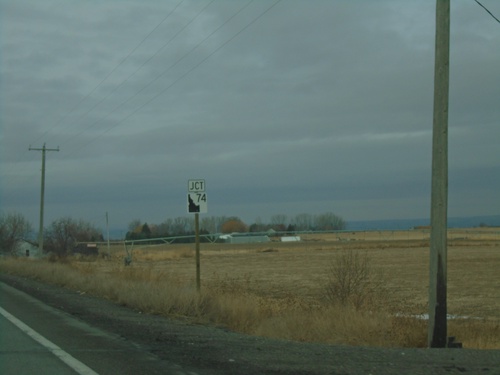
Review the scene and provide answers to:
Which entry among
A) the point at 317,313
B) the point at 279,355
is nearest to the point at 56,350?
the point at 279,355

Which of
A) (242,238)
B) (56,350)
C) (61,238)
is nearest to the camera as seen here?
(56,350)

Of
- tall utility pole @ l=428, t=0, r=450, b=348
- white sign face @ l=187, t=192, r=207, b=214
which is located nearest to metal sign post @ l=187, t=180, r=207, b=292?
white sign face @ l=187, t=192, r=207, b=214

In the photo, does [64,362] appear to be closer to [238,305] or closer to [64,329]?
[64,329]

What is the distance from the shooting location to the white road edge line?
34.3 feet

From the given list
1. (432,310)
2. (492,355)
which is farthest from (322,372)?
(432,310)

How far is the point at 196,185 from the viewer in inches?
818

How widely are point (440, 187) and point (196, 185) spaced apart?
9409 millimetres

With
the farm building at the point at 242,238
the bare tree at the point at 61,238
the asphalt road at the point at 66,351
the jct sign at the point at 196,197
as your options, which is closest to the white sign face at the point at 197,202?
the jct sign at the point at 196,197

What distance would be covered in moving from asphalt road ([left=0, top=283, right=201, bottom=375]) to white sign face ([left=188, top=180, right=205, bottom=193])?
5.21 m

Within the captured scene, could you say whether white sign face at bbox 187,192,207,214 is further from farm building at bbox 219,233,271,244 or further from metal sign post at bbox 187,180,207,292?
farm building at bbox 219,233,271,244

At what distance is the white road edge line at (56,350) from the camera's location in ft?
34.3

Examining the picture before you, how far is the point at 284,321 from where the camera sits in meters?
15.7

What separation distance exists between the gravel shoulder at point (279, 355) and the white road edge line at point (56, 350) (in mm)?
1407

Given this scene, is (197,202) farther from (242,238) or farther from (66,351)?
(242,238)
